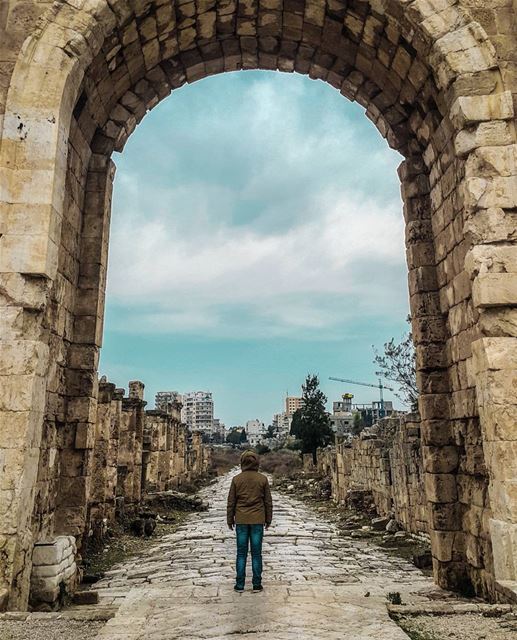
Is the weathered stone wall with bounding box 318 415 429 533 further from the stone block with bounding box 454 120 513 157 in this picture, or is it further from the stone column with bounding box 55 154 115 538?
the stone block with bounding box 454 120 513 157

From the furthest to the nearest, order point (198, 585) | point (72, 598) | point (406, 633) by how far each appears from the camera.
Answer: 1. point (198, 585)
2. point (72, 598)
3. point (406, 633)

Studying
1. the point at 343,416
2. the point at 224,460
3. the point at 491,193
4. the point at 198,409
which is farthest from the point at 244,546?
the point at 198,409

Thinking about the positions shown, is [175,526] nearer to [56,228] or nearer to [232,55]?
[56,228]

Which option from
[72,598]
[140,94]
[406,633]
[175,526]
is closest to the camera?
[406,633]

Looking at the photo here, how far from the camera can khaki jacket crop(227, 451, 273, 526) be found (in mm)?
5871

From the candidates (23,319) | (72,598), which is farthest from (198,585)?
(23,319)

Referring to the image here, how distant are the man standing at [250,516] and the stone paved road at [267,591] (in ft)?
0.88

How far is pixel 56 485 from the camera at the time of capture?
6734 mm

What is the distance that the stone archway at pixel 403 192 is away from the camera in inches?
211

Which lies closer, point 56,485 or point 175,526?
point 56,485

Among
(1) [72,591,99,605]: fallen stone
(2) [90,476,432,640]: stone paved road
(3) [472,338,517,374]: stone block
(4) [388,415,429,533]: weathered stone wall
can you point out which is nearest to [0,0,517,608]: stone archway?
(3) [472,338,517,374]: stone block

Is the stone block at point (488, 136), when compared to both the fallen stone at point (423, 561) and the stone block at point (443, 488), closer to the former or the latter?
the stone block at point (443, 488)

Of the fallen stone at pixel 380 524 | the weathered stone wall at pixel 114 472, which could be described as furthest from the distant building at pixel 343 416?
the fallen stone at pixel 380 524

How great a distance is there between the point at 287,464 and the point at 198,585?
44.1 metres
